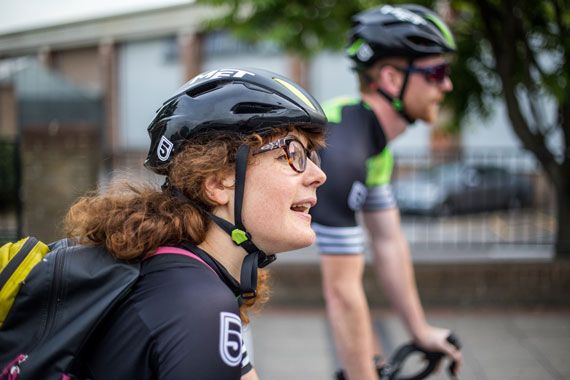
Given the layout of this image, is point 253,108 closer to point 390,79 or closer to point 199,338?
point 199,338

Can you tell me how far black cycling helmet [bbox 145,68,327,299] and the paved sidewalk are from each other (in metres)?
3.97

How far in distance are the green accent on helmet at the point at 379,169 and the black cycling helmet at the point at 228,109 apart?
1.22 m

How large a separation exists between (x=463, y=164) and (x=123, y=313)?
28.7 ft

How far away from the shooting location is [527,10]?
25.3 ft

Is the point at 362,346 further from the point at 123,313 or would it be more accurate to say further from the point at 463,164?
the point at 463,164

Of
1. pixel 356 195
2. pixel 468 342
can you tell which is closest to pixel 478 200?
pixel 468 342

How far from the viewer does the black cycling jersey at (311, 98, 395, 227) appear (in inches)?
104

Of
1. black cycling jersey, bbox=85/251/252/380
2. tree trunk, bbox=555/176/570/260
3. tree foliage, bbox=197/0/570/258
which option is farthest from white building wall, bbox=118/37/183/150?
black cycling jersey, bbox=85/251/252/380

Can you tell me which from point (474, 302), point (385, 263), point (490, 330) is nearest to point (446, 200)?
point (474, 302)

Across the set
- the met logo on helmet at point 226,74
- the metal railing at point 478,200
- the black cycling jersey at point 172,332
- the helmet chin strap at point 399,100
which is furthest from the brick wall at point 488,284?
the black cycling jersey at point 172,332

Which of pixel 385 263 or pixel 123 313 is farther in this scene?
pixel 385 263

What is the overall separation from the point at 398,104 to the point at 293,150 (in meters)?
1.46

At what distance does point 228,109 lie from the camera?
1629 millimetres

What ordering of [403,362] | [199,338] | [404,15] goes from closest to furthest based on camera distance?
[199,338] < [403,362] < [404,15]
